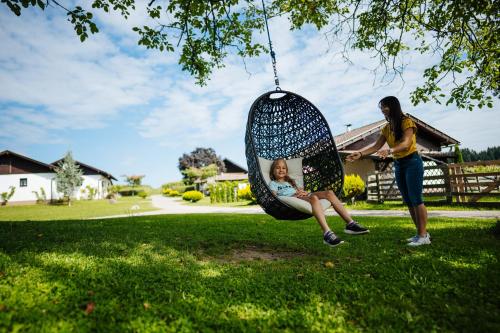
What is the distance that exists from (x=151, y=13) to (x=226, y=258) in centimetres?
441

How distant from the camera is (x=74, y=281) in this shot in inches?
98.6

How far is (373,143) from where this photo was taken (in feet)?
63.8

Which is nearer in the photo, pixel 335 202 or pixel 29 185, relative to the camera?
pixel 335 202

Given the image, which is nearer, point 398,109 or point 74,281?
point 74,281

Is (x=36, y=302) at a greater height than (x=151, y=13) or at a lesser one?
lesser

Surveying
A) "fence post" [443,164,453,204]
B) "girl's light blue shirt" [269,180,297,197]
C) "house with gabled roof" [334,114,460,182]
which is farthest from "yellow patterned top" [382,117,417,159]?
"house with gabled roof" [334,114,460,182]

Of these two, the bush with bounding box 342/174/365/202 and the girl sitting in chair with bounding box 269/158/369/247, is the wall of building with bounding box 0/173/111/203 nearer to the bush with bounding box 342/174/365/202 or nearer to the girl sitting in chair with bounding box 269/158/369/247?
the bush with bounding box 342/174/365/202

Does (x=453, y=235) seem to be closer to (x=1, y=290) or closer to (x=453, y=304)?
(x=453, y=304)

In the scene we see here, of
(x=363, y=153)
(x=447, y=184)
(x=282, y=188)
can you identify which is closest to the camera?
(x=363, y=153)

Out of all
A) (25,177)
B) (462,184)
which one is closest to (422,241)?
(462,184)

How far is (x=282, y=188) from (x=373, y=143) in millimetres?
16992

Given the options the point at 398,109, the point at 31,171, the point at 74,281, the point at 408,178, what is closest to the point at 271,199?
the point at 408,178

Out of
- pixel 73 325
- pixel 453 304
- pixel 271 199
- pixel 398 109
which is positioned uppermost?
pixel 398 109

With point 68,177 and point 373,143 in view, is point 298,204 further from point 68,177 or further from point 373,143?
point 68,177
